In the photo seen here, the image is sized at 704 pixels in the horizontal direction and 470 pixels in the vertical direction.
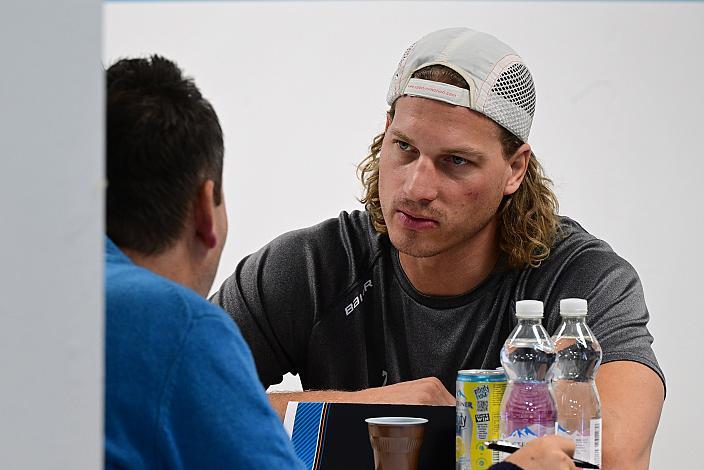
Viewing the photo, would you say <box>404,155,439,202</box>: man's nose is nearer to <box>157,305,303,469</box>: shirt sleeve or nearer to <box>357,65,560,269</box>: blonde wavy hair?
<box>357,65,560,269</box>: blonde wavy hair

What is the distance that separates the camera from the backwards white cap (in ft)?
5.13

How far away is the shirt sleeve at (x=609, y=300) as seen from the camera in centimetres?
146

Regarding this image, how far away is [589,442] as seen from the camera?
1.17m

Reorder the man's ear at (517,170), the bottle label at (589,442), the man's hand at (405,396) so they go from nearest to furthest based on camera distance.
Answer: the bottle label at (589,442) → the man's hand at (405,396) → the man's ear at (517,170)

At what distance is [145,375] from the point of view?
0.81 meters

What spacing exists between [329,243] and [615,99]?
124 cm

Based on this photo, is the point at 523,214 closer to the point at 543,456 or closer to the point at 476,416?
the point at 476,416

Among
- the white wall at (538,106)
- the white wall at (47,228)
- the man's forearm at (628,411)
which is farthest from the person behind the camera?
the white wall at (538,106)

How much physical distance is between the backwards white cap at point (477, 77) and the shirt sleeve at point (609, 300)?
0.26m

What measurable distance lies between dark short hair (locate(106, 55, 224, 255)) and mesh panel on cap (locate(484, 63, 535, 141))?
734 mm

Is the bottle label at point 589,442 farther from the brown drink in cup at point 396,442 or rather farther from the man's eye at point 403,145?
the man's eye at point 403,145

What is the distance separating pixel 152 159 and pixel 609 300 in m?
0.92

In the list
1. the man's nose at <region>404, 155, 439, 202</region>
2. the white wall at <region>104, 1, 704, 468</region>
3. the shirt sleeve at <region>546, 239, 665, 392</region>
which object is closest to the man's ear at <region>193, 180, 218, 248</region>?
the man's nose at <region>404, 155, 439, 202</region>

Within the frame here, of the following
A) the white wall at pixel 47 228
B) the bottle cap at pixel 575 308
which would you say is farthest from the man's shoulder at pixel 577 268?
the white wall at pixel 47 228
